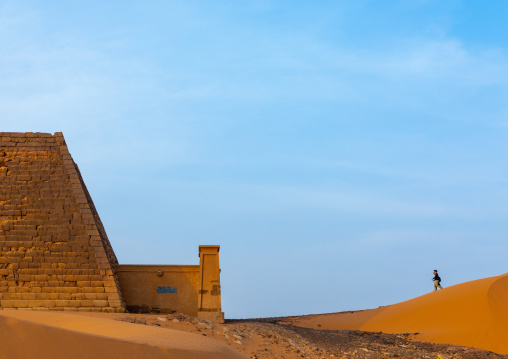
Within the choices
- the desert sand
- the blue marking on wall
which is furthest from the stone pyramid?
the blue marking on wall

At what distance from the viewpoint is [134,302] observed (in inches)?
752

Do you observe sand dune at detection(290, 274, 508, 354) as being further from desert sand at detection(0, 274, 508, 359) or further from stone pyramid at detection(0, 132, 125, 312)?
stone pyramid at detection(0, 132, 125, 312)

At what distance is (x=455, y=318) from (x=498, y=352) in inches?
105

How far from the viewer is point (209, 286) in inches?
714

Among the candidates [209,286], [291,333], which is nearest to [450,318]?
[291,333]

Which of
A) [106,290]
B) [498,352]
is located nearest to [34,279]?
[106,290]

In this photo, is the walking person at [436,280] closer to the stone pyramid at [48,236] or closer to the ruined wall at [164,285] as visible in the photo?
the ruined wall at [164,285]

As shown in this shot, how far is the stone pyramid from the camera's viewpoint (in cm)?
1695

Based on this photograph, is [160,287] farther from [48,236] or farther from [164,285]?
[48,236]

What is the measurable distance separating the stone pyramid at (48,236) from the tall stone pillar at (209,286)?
7.94 feet

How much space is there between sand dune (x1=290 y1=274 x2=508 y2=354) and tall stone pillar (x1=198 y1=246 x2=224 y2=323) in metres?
7.41

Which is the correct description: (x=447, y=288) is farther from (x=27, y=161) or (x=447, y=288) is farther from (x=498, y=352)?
(x=27, y=161)

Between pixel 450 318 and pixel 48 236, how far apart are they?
14436 millimetres

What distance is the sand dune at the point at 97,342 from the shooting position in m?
7.15
